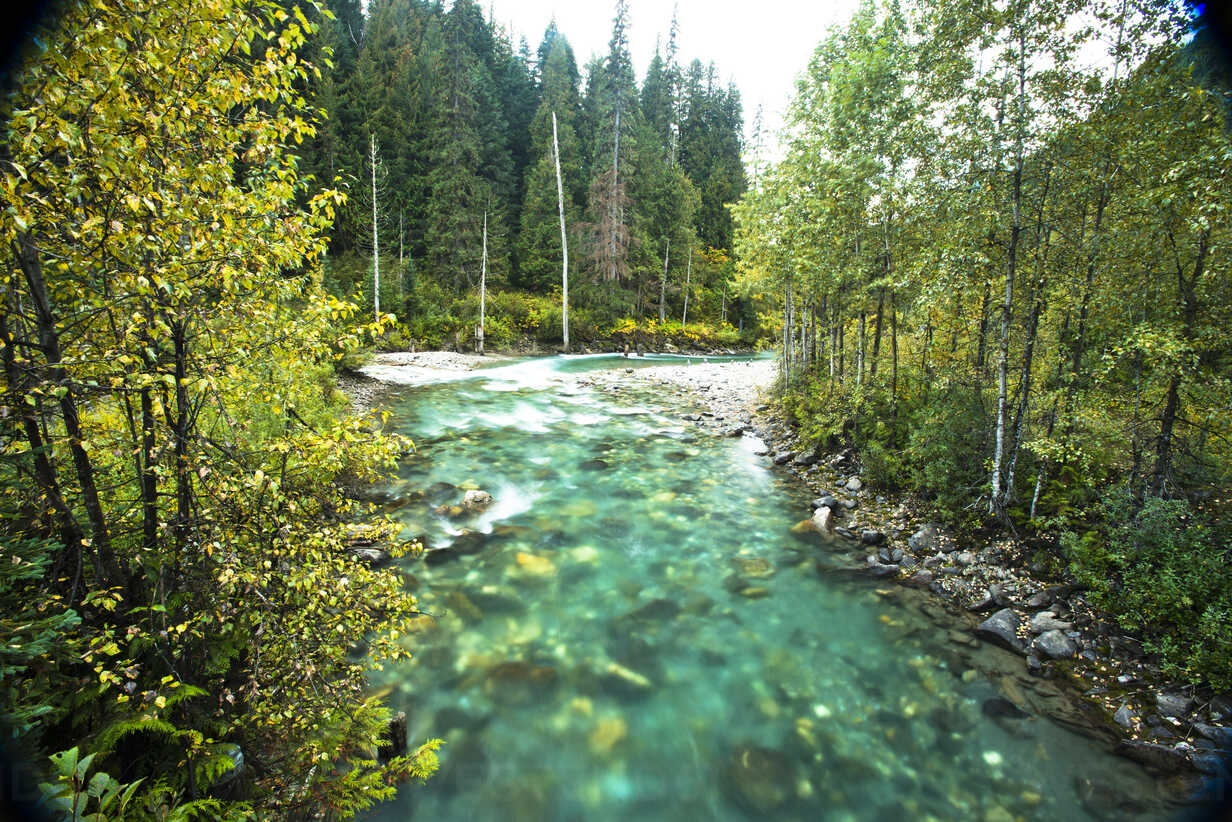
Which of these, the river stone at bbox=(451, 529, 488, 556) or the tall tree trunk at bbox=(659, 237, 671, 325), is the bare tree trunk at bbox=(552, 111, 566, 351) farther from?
the river stone at bbox=(451, 529, 488, 556)

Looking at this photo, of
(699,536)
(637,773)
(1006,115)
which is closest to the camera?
(637,773)

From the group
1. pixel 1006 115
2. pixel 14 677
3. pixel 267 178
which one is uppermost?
pixel 1006 115

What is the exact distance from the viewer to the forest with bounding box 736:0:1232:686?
5477 mm

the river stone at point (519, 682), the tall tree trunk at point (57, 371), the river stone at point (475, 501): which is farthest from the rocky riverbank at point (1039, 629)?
the tall tree trunk at point (57, 371)

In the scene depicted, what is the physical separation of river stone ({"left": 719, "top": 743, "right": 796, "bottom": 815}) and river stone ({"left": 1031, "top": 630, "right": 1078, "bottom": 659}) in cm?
358

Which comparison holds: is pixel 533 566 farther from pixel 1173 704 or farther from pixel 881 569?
pixel 1173 704

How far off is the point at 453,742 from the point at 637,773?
5.81ft

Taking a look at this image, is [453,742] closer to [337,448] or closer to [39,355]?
[337,448]

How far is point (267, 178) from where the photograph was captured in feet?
11.4

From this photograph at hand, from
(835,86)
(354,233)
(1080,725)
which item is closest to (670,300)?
(354,233)

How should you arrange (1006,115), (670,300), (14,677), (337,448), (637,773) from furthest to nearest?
(670,300), (1006,115), (637,773), (337,448), (14,677)

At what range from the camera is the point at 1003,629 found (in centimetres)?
623

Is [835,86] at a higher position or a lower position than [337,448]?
higher

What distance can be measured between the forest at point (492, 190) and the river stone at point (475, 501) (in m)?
22.2
